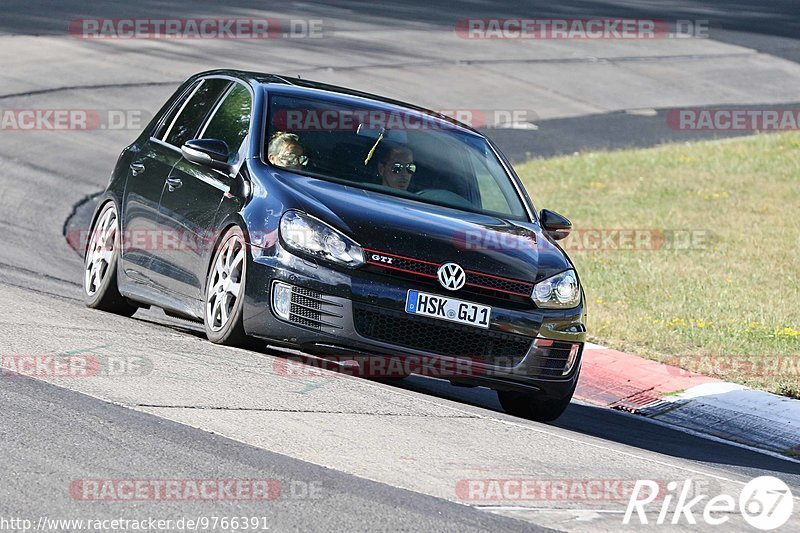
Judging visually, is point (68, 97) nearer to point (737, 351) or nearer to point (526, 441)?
point (737, 351)

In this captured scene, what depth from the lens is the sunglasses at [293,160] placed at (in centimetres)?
868

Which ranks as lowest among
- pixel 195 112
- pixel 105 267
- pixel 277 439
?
pixel 105 267

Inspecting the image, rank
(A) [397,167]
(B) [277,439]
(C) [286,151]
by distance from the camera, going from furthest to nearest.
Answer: (A) [397,167] < (C) [286,151] < (B) [277,439]

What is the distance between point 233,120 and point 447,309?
2251 millimetres

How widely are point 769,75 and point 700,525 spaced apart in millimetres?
25457

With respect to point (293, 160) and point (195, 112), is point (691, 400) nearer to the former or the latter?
point (293, 160)

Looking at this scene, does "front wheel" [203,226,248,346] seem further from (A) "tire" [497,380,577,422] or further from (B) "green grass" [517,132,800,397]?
(B) "green grass" [517,132,800,397]

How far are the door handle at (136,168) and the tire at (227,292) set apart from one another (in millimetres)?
1572

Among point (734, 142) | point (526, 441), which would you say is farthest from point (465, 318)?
point (734, 142)

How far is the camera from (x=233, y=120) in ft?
Result: 30.4

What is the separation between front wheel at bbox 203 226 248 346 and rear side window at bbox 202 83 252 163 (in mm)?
751

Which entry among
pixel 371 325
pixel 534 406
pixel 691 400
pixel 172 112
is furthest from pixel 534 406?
pixel 172 112

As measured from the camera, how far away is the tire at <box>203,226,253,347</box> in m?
8.10

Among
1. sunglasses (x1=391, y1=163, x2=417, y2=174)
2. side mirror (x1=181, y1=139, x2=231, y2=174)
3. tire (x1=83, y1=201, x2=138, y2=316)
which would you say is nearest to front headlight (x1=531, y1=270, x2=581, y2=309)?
sunglasses (x1=391, y1=163, x2=417, y2=174)
